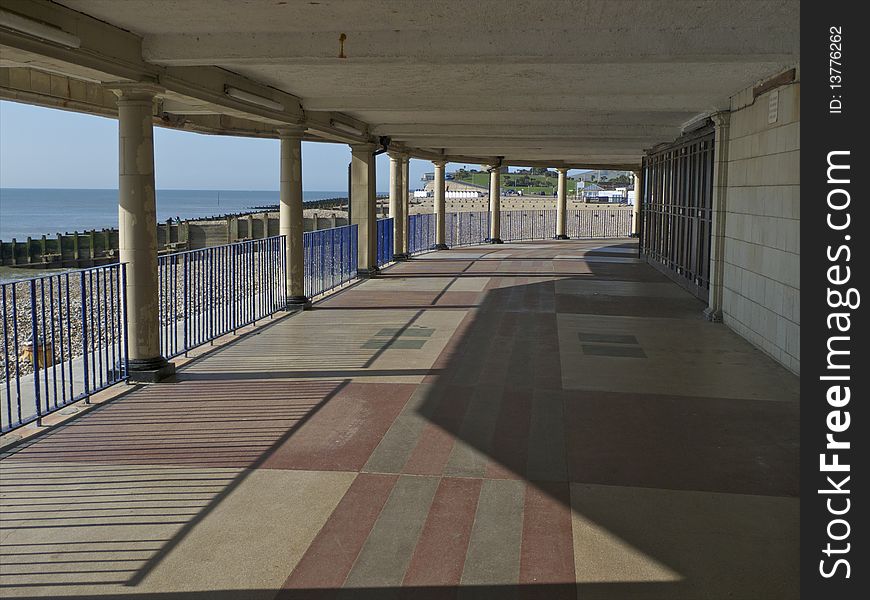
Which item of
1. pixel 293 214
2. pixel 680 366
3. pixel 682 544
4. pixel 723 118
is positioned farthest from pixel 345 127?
pixel 682 544

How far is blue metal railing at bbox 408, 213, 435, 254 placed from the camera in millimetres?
28219

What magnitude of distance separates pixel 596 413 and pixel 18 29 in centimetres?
622

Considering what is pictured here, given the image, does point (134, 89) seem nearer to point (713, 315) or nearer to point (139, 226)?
point (139, 226)

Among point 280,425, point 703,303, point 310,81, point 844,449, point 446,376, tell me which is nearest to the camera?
point 844,449

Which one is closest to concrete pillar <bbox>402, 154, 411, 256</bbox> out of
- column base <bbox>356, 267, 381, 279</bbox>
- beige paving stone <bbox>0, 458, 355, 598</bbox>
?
column base <bbox>356, 267, 381, 279</bbox>

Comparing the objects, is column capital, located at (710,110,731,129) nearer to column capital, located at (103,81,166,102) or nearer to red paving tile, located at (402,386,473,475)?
red paving tile, located at (402,386,473,475)

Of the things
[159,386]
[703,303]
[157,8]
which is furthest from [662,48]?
[703,303]

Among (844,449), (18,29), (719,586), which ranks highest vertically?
(18,29)

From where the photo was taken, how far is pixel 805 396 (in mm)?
4129

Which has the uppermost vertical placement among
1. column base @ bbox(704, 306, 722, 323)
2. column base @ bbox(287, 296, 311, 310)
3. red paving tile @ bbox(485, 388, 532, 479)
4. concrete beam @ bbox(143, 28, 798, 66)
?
concrete beam @ bbox(143, 28, 798, 66)

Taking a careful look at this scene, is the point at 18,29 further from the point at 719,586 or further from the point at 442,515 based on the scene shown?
the point at 719,586

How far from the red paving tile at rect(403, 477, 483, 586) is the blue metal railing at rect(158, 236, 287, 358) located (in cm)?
536

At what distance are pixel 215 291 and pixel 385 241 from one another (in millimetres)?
12369

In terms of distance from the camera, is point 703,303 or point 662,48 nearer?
point 662,48
